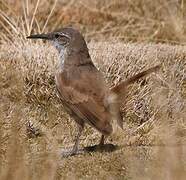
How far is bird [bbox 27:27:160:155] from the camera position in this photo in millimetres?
7273

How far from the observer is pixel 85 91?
7.54 m

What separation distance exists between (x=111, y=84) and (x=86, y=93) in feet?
6.16

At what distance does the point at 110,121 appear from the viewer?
7.19m

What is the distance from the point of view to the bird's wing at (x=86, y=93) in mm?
7238

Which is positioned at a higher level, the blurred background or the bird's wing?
the blurred background

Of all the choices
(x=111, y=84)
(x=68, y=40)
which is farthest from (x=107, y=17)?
(x=68, y=40)

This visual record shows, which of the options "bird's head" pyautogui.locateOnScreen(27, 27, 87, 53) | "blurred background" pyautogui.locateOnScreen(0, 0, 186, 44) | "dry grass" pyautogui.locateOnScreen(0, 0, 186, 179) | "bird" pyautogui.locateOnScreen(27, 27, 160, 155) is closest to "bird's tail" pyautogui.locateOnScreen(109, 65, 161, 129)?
"bird" pyautogui.locateOnScreen(27, 27, 160, 155)

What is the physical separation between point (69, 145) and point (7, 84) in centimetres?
→ 154

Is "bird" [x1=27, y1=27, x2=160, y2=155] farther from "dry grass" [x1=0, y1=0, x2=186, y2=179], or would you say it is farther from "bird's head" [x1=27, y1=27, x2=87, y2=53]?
"dry grass" [x1=0, y1=0, x2=186, y2=179]

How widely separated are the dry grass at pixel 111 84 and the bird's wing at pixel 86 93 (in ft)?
0.92

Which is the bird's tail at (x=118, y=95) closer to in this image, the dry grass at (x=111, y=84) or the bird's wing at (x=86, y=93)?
the bird's wing at (x=86, y=93)

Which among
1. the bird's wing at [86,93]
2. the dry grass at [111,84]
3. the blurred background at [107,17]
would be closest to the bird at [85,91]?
the bird's wing at [86,93]

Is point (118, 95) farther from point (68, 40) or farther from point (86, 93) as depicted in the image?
point (68, 40)

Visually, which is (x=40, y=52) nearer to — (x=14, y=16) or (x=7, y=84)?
(x=7, y=84)
